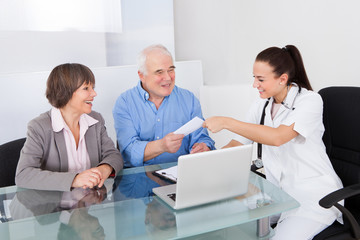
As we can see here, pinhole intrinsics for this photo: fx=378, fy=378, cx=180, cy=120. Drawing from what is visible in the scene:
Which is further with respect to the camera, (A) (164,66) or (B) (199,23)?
(B) (199,23)

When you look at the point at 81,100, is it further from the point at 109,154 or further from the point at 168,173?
the point at 168,173

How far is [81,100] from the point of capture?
2139 mm

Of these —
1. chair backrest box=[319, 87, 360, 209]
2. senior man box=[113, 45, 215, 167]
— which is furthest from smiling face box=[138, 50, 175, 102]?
chair backrest box=[319, 87, 360, 209]

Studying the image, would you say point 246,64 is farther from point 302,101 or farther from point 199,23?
point 302,101

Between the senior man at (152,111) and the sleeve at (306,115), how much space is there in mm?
654

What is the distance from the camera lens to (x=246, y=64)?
3.86m

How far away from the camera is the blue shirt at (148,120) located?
2520 millimetres

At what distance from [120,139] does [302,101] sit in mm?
1182

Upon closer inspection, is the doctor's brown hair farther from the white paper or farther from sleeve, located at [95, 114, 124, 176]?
sleeve, located at [95, 114, 124, 176]

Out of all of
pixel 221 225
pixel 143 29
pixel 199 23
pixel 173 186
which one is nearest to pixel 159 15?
pixel 143 29

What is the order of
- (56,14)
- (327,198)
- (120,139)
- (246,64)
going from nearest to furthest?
(327,198) < (120,139) < (56,14) < (246,64)

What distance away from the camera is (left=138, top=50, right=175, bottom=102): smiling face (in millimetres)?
2551

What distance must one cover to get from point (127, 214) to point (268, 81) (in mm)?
1127

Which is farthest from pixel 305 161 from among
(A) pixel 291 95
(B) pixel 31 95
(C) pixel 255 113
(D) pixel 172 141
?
(B) pixel 31 95
